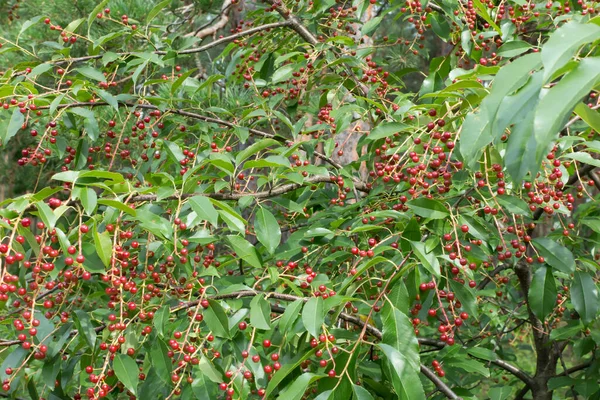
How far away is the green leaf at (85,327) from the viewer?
142 centimetres

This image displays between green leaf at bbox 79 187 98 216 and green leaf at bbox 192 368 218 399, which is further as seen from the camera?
green leaf at bbox 192 368 218 399

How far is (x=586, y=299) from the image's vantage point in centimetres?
165

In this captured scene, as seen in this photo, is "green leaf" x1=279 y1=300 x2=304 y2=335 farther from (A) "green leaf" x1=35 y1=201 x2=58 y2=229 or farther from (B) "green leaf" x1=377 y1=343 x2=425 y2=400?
(A) "green leaf" x1=35 y1=201 x2=58 y2=229

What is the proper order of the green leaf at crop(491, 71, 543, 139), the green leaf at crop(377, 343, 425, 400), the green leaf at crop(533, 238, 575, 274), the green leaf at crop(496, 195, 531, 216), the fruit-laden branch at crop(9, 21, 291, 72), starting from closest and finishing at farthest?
the green leaf at crop(491, 71, 543, 139) < the green leaf at crop(377, 343, 425, 400) < the green leaf at crop(496, 195, 531, 216) < the green leaf at crop(533, 238, 575, 274) < the fruit-laden branch at crop(9, 21, 291, 72)

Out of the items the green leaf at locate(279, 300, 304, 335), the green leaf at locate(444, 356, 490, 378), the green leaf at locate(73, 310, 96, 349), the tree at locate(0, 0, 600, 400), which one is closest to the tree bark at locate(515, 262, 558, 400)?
the tree at locate(0, 0, 600, 400)

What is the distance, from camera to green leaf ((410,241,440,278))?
129cm

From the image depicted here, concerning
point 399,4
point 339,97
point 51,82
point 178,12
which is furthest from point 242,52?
point 51,82

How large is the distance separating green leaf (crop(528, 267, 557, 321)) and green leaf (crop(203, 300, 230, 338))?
2.78 ft

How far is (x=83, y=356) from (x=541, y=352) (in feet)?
4.71

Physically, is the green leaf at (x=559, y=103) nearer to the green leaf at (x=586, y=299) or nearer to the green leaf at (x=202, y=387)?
the green leaf at (x=202, y=387)

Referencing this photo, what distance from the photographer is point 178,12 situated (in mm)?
4078

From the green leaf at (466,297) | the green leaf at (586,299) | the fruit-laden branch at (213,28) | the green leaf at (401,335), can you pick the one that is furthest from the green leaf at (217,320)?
the fruit-laden branch at (213,28)

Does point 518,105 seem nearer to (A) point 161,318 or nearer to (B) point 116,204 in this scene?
(B) point 116,204

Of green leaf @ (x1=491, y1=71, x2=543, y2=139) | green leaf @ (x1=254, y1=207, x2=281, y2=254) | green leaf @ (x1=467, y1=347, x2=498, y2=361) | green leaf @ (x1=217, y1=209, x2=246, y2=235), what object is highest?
green leaf @ (x1=491, y1=71, x2=543, y2=139)
